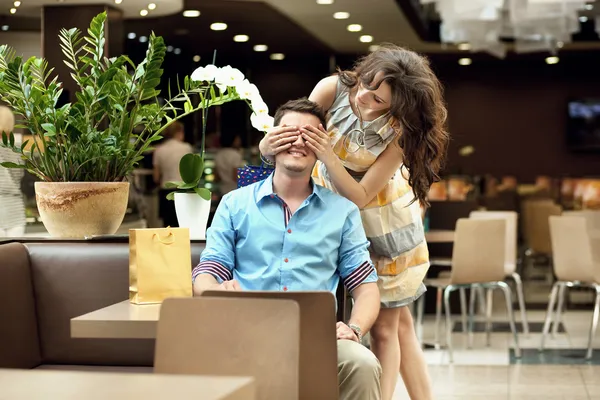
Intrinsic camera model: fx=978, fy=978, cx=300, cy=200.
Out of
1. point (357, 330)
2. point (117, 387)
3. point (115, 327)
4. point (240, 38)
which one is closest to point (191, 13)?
point (240, 38)

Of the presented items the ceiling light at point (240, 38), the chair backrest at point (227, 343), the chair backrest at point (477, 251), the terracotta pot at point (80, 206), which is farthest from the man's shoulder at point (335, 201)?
the ceiling light at point (240, 38)

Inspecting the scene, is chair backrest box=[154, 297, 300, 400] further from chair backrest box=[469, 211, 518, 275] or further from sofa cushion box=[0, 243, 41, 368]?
chair backrest box=[469, 211, 518, 275]

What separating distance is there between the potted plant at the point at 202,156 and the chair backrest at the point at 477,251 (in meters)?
3.52

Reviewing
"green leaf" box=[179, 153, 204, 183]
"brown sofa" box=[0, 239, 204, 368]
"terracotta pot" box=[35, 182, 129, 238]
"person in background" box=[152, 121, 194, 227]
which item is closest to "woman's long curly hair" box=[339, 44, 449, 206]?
"green leaf" box=[179, 153, 204, 183]

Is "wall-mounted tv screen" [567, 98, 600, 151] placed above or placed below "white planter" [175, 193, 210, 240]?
above

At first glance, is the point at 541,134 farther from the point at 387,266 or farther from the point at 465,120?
the point at 387,266

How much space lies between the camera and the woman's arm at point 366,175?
10.7 ft

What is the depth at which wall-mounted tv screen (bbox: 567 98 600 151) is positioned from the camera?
35.3 ft

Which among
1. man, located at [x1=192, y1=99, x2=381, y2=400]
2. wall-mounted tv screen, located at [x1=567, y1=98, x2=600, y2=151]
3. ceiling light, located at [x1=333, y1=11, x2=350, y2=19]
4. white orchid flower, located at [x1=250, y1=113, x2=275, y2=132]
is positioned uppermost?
ceiling light, located at [x1=333, y1=11, x2=350, y2=19]

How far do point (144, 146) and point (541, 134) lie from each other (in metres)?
7.98

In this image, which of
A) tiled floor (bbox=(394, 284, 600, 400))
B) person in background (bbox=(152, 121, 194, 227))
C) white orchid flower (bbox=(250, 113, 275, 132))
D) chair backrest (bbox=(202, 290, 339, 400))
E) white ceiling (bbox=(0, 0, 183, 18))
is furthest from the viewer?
person in background (bbox=(152, 121, 194, 227))

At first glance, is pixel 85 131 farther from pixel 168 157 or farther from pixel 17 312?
pixel 168 157

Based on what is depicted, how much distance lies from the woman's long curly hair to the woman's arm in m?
0.05

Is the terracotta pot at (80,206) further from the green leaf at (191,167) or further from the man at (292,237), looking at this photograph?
the man at (292,237)
